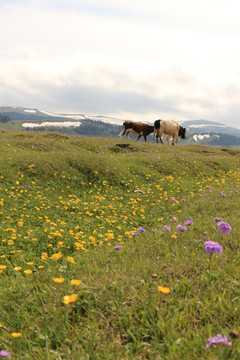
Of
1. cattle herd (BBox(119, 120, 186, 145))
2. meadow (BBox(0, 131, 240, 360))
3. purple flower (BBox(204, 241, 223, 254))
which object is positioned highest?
cattle herd (BBox(119, 120, 186, 145))

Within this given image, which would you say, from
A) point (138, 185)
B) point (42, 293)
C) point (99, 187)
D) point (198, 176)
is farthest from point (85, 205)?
point (198, 176)

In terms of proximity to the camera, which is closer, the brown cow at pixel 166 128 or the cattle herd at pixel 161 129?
the brown cow at pixel 166 128

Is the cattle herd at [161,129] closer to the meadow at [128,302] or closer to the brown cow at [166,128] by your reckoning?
the brown cow at [166,128]

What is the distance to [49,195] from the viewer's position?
13.7 m

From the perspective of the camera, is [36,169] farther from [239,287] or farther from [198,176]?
[239,287]

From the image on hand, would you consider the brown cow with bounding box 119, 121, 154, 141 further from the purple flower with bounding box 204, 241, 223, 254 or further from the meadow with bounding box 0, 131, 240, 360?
the purple flower with bounding box 204, 241, 223, 254

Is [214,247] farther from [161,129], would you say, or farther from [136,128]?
[136,128]

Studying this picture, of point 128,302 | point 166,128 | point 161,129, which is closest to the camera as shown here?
point 128,302

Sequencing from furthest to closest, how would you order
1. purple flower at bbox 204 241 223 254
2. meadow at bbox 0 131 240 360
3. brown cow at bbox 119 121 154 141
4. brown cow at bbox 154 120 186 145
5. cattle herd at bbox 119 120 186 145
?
brown cow at bbox 119 121 154 141
cattle herd at bbox 119 120 186 145
brown cow at bbox 154 120 186 145
purple flower at bbox 204 241 223 254
meadow at bbox 0 131 240 360

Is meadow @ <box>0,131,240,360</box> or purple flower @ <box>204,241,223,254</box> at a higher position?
purple flower @ <box>204,241,223,254</box>

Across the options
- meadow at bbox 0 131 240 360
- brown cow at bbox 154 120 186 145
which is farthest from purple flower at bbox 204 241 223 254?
brown cow at bbox 154 120 186 145

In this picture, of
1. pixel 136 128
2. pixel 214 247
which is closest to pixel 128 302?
pixel 214 247

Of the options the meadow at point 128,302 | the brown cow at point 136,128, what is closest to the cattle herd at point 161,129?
the brown cow at point 136,128

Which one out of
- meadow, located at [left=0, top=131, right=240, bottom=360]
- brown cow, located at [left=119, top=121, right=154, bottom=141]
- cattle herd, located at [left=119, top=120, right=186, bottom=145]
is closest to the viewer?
meadow, located at [left=0, top=131, right=240, bottom=360]
